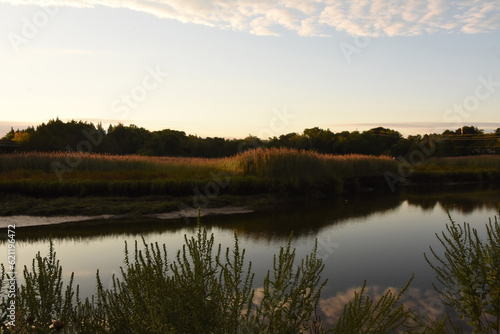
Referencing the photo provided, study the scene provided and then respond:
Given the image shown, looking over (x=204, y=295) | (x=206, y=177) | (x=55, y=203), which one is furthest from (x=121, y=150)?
(x=204, y=295)

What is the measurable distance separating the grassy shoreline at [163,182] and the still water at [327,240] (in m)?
1.74

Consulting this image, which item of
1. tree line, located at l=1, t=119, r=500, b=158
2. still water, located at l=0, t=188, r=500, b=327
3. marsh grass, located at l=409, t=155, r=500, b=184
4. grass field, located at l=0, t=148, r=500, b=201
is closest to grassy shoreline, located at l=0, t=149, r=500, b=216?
grass field, located at l=0, t=148, r=500, b=201

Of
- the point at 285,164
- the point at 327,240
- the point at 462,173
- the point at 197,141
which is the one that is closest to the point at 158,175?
the point at 285,164

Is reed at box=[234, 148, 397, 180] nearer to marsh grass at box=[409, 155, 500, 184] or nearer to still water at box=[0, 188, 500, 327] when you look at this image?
still water at box=[0, 188, 500, 327]

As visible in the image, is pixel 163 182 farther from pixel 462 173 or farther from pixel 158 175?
pixel 462 173

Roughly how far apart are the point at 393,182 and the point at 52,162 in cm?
1808

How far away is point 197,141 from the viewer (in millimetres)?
41062

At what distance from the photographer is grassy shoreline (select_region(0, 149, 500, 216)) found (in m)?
13.0

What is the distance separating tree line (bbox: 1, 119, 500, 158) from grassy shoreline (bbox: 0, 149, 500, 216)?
957cm

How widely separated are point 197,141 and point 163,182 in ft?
86.9

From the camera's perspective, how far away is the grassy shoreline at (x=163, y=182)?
510 inches

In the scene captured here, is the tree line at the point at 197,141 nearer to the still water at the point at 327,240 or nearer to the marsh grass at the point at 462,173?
the marsh grass at the point at 462,173

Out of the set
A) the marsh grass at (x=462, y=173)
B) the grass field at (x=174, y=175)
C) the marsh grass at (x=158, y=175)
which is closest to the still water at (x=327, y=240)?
the marsh grass at (x=158, y=175)

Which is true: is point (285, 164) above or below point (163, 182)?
above
